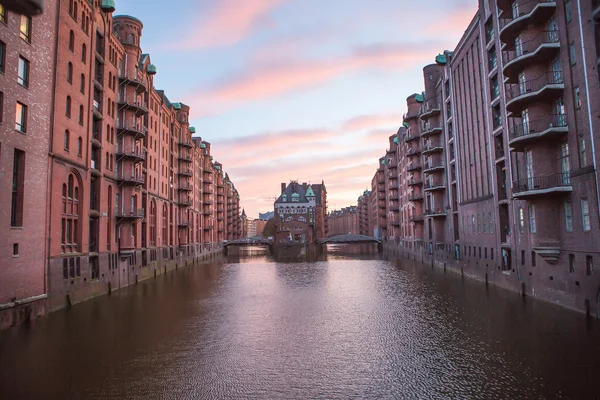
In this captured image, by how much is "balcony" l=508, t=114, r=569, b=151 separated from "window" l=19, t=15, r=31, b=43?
30.4 m

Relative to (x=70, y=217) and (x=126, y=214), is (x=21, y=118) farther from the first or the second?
(x=126, y=214)

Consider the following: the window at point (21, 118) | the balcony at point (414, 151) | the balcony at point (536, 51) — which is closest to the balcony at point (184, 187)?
the balcony at point (414, 151)

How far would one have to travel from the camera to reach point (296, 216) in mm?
132875

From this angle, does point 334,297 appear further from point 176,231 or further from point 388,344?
point 176,231

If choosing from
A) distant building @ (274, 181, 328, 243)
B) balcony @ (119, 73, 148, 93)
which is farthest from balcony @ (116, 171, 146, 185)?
distant building @ (274, 181, 328, 243)

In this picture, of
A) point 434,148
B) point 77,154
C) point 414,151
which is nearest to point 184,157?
point 414,151

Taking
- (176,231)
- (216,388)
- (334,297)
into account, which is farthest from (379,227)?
(216,388)

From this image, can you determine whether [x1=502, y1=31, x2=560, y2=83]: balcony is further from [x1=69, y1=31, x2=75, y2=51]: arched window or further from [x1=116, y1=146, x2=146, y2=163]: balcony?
[x1=116, y1=146, x2=146, y2=163]: balcony

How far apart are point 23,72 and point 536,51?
30.5 meters

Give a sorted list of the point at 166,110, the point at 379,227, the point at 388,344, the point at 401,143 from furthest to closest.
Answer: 1. the point at 379,227
2. the point at 401,143
3. the point at 166,110
4. the point at 388,344

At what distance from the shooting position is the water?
1471 centimetres

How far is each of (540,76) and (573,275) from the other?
490 inches

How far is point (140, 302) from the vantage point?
32781 millimetres

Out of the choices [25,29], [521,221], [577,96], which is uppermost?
[25,29]
